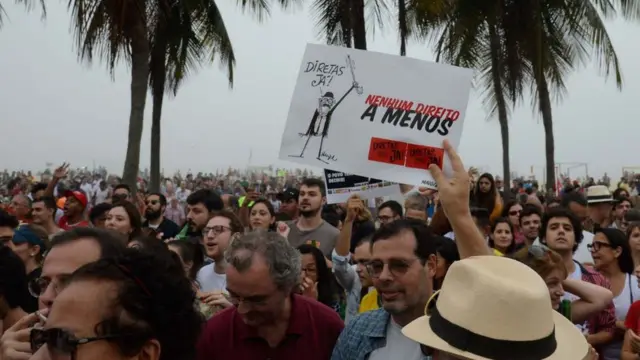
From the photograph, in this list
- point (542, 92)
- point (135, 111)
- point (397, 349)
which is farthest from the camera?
point (542, 92)

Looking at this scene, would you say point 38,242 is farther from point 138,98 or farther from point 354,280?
point 138,98

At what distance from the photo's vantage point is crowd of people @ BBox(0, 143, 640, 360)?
75.8 inches

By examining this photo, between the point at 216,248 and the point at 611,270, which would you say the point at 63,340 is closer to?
the point at 216,248

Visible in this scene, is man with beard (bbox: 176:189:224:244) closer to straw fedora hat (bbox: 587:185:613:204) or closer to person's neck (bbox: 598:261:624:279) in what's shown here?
person's neck (bbox: 598:261:624:279)

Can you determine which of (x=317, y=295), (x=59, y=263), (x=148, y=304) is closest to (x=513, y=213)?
(x=317, y=295)

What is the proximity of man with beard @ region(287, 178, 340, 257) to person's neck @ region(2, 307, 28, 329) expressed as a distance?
11.5ft

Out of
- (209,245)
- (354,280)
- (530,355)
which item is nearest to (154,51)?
(209,245)

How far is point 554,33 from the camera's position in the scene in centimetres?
1767

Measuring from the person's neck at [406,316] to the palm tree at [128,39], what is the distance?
8.79m

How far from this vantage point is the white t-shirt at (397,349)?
290 centimetres

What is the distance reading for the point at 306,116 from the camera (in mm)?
4426

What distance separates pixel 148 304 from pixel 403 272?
1581 millimetres

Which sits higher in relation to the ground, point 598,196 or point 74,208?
point 598,196

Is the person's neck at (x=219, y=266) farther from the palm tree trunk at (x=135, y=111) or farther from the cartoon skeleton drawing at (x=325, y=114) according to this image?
the palm tree trunk at (x=135, y=111)
